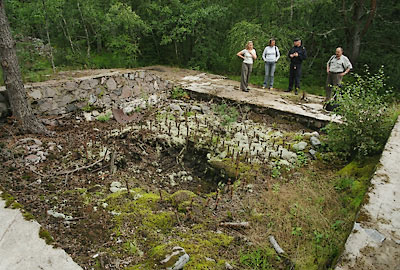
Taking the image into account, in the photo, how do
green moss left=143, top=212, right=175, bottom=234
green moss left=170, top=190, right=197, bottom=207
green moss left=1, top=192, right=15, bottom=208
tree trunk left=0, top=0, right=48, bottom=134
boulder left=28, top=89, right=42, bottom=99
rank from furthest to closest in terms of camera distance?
boulder left=28, top=89, right=42, bottom=99 → tree trunk left=0, top=0, right=48, bottom=134 → green moss left=170, top=190, right=197, bottom=207 → green moss left=143, top=212, right=175, bottom=234 → green moss left=1, top=192, right=15, bottom=208

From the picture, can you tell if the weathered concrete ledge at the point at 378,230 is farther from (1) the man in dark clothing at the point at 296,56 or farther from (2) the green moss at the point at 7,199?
(1) the man in dark clothing at the point at 296,56

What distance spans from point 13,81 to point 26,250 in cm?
343

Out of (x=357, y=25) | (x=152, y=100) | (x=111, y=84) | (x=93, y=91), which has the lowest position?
(x=152, y=100)

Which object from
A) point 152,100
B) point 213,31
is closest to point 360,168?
point 152,100

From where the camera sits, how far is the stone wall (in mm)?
6105

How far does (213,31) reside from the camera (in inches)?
424

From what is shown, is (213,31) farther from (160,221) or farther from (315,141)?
(160,221)

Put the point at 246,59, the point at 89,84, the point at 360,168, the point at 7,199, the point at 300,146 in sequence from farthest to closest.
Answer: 1. the point at 246,59
2. the point at 89,84
3. the point at 300,146
4. the point at 360,168
5. the point at 7,199

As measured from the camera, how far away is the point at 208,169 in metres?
4.90

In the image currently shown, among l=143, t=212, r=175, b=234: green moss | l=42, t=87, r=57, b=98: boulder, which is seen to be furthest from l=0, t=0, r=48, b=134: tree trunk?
l=143, t=212, r=175, b=234: green moss

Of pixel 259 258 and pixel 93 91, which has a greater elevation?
pixel 93 91

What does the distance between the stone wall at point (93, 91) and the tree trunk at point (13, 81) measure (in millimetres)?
816

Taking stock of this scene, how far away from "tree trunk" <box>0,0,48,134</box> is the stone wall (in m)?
0.82

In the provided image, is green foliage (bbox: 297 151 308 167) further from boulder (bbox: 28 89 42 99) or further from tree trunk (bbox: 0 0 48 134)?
boulder (bbox: 28 89 42 99)
